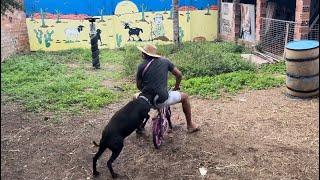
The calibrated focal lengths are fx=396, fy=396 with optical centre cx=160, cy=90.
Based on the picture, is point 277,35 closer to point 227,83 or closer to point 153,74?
point 227,83

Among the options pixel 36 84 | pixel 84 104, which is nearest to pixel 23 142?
pixel 84 104

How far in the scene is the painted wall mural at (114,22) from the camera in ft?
48.0

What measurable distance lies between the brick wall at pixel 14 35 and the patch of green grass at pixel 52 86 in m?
0.65

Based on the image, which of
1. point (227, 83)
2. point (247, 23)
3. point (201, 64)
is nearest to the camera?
point (227, 83)

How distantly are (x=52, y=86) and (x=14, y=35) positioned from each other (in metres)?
5.72

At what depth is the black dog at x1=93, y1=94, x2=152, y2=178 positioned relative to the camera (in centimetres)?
442

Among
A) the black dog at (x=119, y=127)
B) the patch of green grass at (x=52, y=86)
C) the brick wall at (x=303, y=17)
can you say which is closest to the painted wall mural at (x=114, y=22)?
the patch of green grass at (x=52, y=86)

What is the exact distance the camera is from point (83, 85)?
8.89 meters

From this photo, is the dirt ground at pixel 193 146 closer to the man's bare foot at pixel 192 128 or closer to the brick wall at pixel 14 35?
the man's bare foot at pixel 192 128

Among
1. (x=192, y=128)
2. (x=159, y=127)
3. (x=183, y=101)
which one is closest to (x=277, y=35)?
(x=192, y=128)

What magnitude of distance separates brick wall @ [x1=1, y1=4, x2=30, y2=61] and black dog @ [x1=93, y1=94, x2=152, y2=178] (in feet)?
28.4

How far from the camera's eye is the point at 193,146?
5.31 metres

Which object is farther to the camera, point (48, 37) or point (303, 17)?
point (48, 37)

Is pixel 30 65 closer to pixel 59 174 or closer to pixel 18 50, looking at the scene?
pixel 18 50
